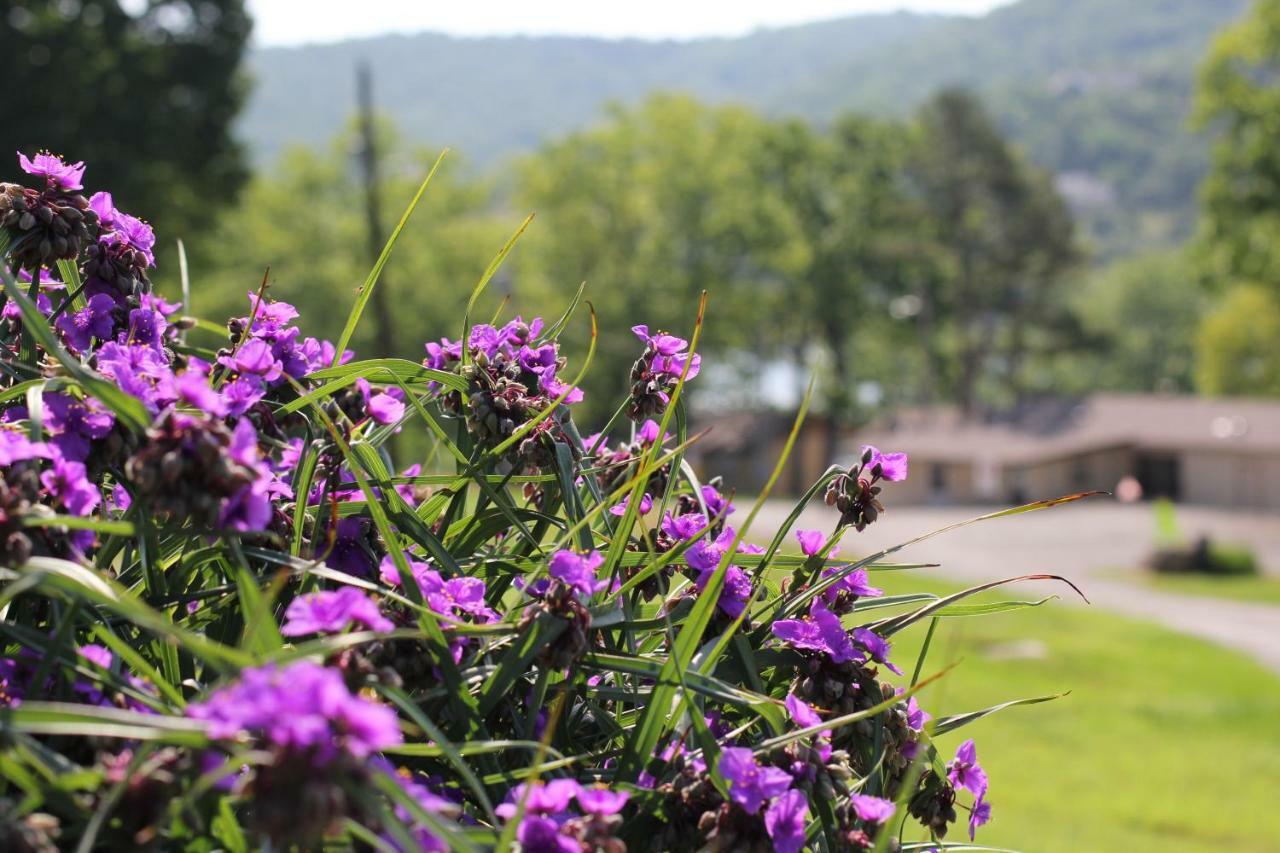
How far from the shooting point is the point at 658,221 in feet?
132

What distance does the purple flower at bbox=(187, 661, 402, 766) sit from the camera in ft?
2.07

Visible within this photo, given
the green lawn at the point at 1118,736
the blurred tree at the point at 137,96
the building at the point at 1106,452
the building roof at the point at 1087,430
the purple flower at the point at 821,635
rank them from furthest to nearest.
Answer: the building roof at the point at 1087,430 < the building at the point at 1106,452 < the blurred tree at the point at 137,96 < the green lawn at the point at 1118,736 < the purple flower at the point at 821,635

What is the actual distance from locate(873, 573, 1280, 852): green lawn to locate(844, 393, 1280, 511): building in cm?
2055

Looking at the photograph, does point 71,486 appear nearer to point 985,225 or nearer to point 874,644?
point 874,644

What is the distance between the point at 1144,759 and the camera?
1055cm

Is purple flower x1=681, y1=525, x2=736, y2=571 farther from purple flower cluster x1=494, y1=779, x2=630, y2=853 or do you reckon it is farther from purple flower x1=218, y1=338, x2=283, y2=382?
purple flower x1=218, y1=338, x2=283, y2=382

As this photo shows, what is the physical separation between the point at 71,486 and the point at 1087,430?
4203cm

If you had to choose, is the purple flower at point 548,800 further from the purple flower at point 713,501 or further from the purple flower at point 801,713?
the purple flower at point 713,501

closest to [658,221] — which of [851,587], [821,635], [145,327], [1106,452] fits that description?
[1106,452]

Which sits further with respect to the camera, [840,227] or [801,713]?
[840,227]

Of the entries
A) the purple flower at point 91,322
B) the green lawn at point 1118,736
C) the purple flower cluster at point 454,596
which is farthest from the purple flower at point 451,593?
the green lawn at point 1118,736

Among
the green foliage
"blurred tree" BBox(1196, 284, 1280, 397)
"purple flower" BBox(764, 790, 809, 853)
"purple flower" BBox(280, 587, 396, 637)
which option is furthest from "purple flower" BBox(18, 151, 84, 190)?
the green foliage

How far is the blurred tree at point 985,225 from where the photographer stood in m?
43.1

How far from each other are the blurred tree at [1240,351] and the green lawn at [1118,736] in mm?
34383
